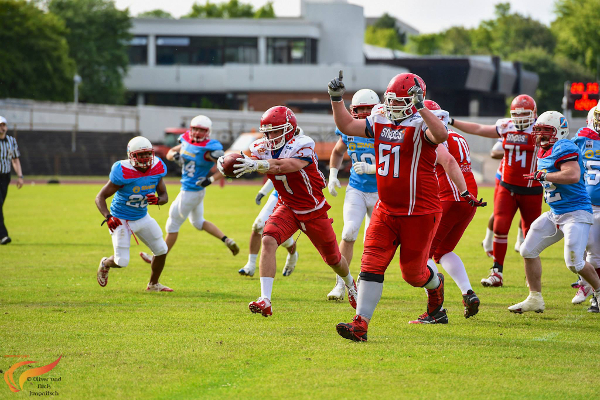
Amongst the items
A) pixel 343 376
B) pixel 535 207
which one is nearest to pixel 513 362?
pixel 343 376

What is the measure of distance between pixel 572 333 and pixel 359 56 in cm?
5544

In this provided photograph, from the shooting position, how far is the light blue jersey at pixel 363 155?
853 cm

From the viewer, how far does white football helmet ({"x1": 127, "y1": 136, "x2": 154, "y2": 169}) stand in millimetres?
8156

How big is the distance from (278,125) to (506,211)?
12.5 feet

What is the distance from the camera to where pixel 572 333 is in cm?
656

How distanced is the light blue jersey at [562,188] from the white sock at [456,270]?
3.52ft

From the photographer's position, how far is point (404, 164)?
611cm

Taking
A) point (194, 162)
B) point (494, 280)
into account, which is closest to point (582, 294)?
point (494, 280)

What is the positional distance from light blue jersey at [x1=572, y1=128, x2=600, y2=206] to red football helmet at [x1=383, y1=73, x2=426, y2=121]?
264 centimetres

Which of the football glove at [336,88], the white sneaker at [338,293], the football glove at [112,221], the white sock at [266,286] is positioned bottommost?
the white sneaker at [338,293]

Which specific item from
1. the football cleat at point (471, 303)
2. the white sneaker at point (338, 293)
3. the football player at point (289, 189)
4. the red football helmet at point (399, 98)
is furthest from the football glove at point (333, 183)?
the red football helmet at point (399, 98)

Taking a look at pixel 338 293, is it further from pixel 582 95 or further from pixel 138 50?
pixel 138 50

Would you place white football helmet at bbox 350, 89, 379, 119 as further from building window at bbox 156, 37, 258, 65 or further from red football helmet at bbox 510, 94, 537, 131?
building window at bbox 156, 37, 258, 65

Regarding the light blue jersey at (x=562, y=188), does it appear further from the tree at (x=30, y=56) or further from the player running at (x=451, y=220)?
the tree at (x=30, y=56)
